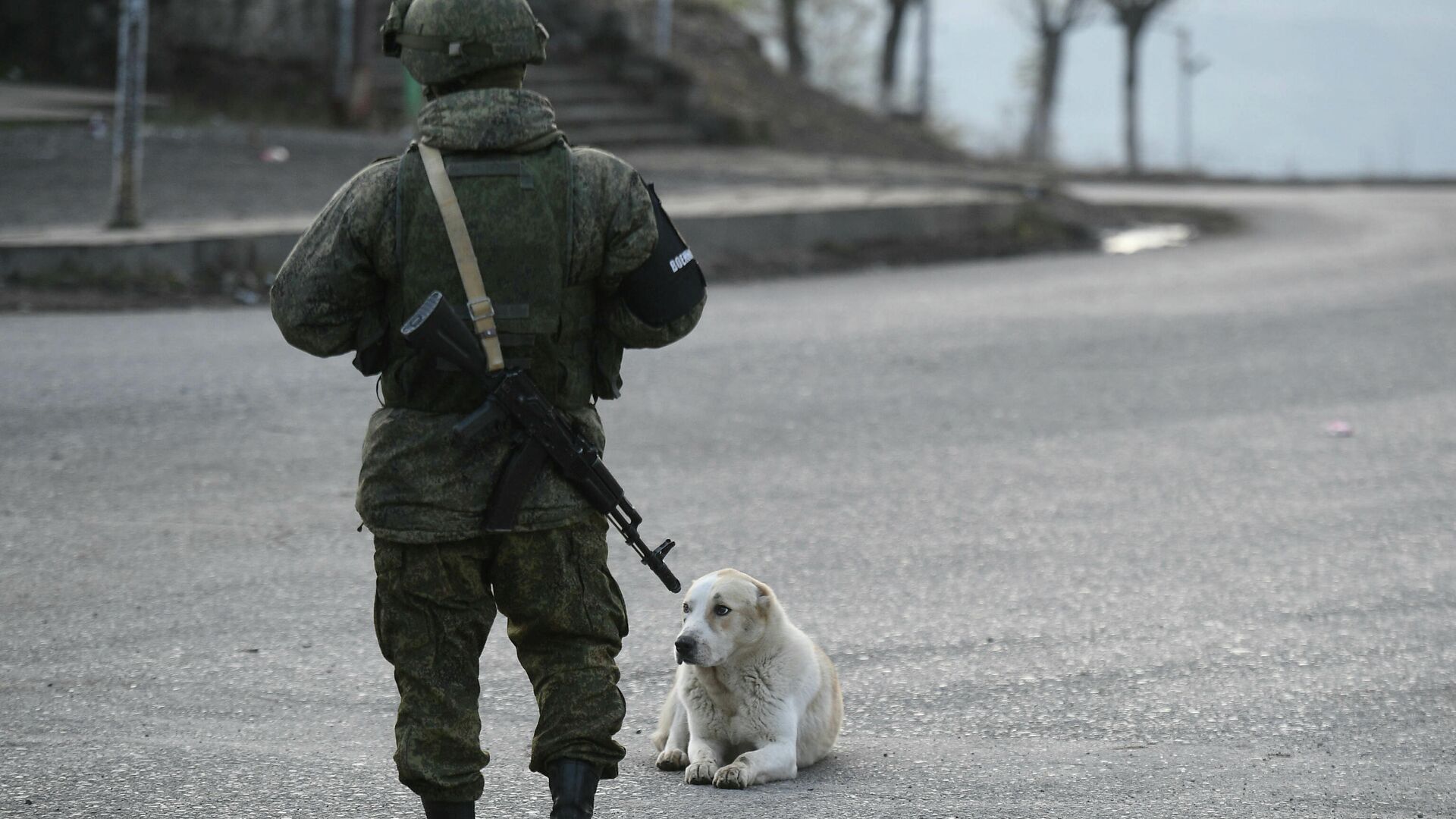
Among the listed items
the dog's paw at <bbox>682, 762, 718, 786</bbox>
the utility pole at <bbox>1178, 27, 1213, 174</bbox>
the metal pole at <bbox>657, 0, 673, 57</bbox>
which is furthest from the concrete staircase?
the utility pole at <bbox>1178, 27, 1213, 174</bbox>

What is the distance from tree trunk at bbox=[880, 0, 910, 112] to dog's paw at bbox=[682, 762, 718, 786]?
3309 centimetres

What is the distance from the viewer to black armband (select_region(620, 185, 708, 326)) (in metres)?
3.58

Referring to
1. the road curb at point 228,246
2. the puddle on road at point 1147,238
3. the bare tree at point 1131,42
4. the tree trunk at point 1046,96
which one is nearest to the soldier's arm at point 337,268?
the road curb at point 228,246

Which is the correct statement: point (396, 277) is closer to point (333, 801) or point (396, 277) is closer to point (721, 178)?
point (333, 801)

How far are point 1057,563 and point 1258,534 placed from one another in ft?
3.30

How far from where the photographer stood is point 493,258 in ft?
11.3

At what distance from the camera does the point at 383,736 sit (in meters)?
4.59

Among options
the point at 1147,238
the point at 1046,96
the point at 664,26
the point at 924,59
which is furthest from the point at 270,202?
the point at 1046,96

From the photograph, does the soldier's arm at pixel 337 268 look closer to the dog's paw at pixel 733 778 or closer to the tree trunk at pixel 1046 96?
the dog's paw at pixel 733 778

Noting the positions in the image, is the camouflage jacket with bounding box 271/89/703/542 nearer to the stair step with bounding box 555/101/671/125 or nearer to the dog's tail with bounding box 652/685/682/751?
the dog's tail with bounding box 652/685/682/751

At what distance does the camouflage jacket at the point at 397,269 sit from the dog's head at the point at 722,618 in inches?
24.9

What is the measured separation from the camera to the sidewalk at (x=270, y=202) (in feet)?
37.6

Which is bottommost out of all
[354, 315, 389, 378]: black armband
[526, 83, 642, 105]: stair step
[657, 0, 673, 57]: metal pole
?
[354, 315, 389, 378]: black armband

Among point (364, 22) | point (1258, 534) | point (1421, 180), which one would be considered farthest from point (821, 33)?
point (1258, 534)
